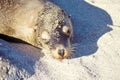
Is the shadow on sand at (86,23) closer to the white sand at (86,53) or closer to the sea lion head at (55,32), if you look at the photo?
the white sand at (86,53)

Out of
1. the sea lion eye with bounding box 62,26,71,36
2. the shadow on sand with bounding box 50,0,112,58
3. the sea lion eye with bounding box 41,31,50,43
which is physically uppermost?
the sea lion eye with bounding box 62,26,71,36

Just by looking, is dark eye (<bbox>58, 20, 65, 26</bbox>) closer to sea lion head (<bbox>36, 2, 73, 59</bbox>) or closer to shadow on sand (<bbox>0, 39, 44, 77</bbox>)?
sea lion head (<bbox>36, 2, 73, 59</bbox>)

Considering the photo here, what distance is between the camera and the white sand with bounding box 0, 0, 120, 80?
16.1 feet

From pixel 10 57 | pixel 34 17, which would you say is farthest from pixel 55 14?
pixel 10 57

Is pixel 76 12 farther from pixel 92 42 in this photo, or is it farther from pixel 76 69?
pixel 76 69

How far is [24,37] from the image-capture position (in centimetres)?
568

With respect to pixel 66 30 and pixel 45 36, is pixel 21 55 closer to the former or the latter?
pixel 45 36

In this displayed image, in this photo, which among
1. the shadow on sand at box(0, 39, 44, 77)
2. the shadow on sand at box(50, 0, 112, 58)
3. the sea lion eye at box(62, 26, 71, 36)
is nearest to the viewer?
the shadow on sand at box(0, 39, 44, 77)

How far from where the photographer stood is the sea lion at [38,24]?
17.7 feet

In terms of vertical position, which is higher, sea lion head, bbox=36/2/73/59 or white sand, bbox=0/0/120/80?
sea lion head, bbox=36/2/73/59

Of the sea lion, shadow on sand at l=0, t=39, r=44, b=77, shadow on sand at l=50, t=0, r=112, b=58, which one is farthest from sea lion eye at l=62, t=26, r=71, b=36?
shadow on sand at l=0, t=39, r=44, b=77

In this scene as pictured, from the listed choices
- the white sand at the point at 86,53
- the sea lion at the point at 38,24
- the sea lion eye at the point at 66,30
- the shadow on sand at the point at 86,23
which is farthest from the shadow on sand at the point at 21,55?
the shadow on sand at the point at 86,23

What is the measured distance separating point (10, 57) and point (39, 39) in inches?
35.2

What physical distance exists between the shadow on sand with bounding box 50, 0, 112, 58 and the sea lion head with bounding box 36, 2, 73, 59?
24 centimetres
